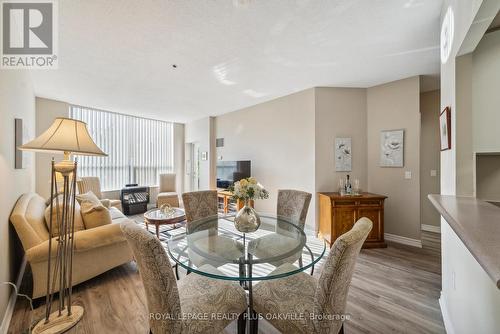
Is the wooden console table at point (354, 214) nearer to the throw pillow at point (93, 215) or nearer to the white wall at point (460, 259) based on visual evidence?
the white wall at point (460, 259)

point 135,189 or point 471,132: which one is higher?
point 471,132

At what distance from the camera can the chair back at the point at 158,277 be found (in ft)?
3.28

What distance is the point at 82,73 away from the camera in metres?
3.09

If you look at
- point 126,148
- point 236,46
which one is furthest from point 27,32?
point 126,148

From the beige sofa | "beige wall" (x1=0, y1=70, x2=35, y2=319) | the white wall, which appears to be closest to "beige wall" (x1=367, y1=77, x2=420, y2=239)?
the white wall

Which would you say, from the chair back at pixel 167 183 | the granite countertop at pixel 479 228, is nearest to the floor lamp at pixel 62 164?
the granite countertop at pixel 479 228

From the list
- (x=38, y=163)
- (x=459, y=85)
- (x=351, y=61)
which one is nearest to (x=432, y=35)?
(x=351, y=61)

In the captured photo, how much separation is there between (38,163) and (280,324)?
Result: 5.61 meters

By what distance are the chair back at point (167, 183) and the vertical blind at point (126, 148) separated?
831mm

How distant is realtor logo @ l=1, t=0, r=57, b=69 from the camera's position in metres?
1.82

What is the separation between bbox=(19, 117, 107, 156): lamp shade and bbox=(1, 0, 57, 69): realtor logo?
84 centimetres

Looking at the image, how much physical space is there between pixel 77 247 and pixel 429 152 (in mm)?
5576

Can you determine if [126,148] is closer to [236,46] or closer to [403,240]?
[236,46]

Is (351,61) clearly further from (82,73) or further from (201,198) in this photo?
(82,73)
